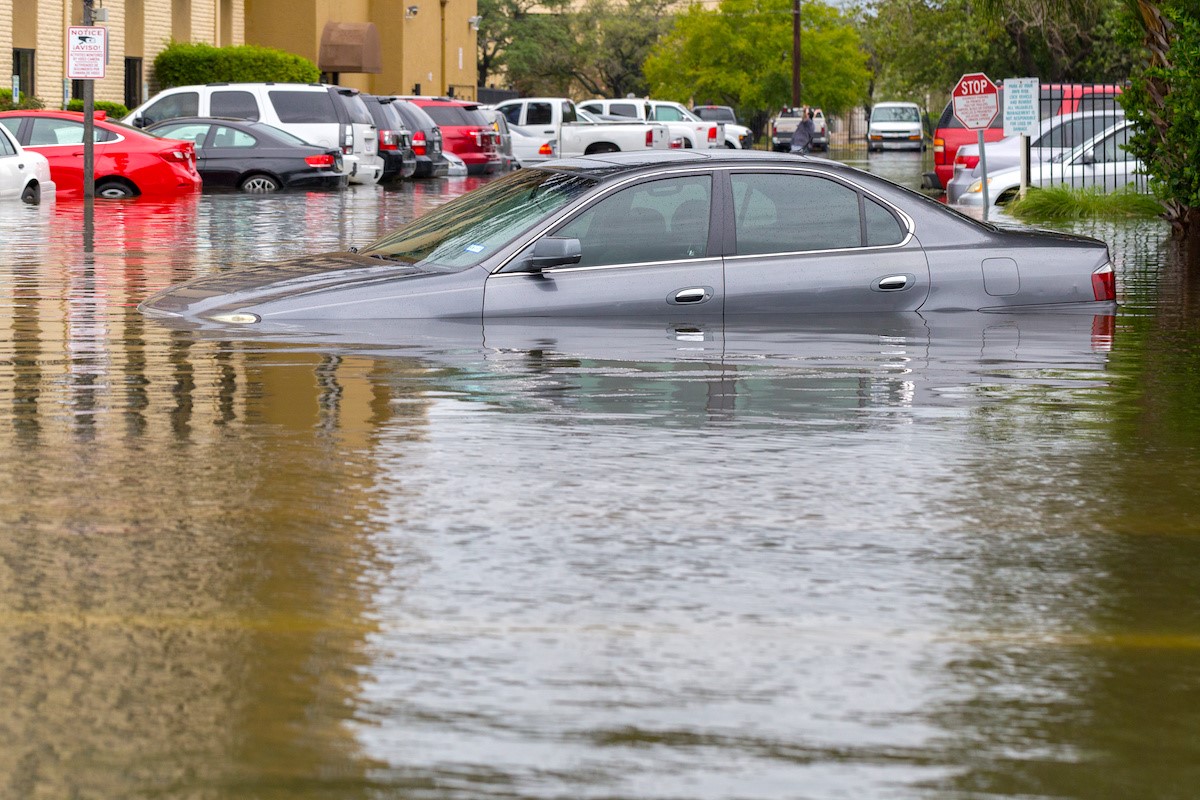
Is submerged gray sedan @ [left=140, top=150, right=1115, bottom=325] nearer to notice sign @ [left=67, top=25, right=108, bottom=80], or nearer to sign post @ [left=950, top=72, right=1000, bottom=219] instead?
sign post @ [left=950, top=72, right=1000, bottom=219]

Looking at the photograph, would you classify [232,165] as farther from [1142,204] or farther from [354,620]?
[354,620]

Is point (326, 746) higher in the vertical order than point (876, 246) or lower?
lower

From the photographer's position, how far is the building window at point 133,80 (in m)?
50.3

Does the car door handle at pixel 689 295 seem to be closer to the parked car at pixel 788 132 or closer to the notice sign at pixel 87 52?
the notice sign at pixel 87 52

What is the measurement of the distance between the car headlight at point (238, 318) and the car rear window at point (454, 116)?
109ft

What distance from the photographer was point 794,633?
558 centimetres

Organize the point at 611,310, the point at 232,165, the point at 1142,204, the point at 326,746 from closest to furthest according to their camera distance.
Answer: the point at 326,746 < the point at 611,310 < the point at 1142,204 < the point at 232,165

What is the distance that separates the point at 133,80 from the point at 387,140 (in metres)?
14.6

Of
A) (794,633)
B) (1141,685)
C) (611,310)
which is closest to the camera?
(1141,685)

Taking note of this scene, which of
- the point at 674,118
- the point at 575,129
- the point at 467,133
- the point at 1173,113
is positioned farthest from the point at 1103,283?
the point at 674,118

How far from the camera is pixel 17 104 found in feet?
137

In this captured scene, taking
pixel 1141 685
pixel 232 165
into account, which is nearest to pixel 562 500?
pixel 1141 685

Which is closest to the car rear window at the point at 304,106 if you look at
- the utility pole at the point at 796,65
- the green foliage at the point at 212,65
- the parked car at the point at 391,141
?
the parked car at the point at 391,141

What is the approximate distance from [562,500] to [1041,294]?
16.6ft
